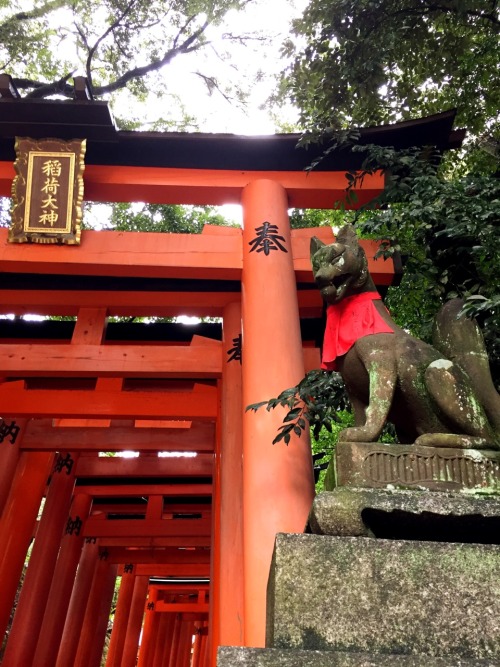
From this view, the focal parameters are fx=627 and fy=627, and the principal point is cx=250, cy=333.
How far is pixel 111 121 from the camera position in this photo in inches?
242

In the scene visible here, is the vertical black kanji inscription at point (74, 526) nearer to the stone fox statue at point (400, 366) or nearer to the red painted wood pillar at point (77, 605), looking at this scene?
the red painted wood pillar at point (77, 605)

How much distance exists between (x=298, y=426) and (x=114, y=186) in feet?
12.0

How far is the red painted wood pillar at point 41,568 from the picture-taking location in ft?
31.8

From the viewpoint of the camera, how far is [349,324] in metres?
3.11

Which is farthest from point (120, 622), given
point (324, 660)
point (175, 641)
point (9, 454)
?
point (324, 660)

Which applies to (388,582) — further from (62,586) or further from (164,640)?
(164,640)

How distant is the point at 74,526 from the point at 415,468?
10.9 meters

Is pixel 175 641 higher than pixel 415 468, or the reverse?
pixel 175 641

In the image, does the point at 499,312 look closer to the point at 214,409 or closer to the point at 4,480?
the point at 214,409

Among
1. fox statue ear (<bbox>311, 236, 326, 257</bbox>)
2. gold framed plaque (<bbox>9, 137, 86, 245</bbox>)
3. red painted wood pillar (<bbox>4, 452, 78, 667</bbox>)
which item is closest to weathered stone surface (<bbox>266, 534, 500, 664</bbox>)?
fox statue ear (<bbox>311, 236, 326, 257</bbox>)

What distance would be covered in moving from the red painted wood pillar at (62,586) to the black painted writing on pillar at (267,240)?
27.0ft

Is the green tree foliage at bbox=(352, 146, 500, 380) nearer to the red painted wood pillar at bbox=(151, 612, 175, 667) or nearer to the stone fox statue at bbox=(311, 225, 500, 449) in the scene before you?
the stone fox statue at bbox=(311, 225, 500, 449)

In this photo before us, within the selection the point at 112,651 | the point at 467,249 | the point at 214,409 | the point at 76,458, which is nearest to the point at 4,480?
the point at 76,458

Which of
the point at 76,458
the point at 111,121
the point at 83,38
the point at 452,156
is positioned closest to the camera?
the point at 111,121
